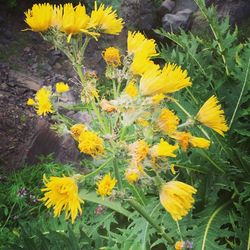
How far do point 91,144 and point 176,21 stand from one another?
5.36 metres

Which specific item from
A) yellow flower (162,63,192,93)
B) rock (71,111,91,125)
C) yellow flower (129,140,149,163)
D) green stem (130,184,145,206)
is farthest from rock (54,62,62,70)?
yellow flower (129,140,149,163)

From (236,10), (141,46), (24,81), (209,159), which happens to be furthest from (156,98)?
(236,10)

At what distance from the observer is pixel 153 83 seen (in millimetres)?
1550

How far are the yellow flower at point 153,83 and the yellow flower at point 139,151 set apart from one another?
19 cm

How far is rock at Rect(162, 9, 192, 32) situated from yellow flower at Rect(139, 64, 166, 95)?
16.5 ft

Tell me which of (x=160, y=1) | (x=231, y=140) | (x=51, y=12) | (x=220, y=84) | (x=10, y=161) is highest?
(x=51, y=12)

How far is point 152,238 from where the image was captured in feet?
9.23

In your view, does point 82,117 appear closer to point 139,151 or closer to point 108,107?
point 108,107

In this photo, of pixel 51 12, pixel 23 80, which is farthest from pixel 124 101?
pixel 23 80

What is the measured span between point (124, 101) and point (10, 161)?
298cm

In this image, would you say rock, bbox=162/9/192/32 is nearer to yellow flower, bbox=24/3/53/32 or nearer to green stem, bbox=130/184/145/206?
green stem, bbox=130/184/145/206

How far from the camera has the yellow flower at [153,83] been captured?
5.08 feet

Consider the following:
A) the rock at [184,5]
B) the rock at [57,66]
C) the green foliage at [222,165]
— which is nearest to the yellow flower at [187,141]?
the green foliage at [222,165]

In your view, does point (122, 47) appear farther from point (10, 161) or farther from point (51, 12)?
point (51, 12)
